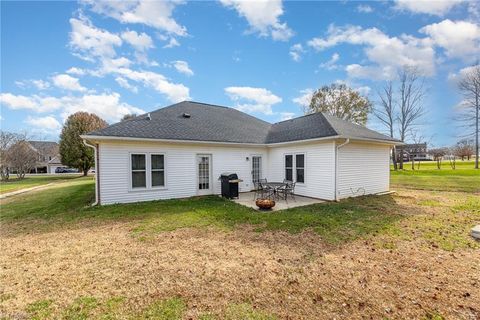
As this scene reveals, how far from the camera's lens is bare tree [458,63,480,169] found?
24734 mm

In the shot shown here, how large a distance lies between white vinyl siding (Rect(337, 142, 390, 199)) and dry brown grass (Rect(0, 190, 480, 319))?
4865 millimetres

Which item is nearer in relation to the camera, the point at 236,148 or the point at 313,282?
the point at 313,282

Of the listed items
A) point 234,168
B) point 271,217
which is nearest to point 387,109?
point 234,168

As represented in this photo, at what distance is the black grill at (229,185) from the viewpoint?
10258 millimetres

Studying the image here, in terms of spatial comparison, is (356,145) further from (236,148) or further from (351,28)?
(351,28)

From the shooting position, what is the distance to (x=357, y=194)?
10.4 meters

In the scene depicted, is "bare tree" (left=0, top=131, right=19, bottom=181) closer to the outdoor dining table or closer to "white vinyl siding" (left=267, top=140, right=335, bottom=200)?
the outdoor dining table

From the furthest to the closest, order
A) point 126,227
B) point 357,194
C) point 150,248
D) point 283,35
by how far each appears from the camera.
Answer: point 283,35
point 357,194
point 126,227
point 150,248

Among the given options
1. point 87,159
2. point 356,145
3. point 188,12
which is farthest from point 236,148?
point 87,159

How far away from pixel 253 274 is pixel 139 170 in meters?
7.38

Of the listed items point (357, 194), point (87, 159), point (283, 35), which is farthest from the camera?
point (87, 159)

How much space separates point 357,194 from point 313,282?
8.30m

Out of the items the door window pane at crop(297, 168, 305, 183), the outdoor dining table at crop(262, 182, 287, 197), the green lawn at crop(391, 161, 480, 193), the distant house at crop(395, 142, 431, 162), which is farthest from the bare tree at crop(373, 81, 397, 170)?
the outdoor dining table at crop(262, 182, 287, 197)

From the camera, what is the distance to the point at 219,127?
40.9 ft
